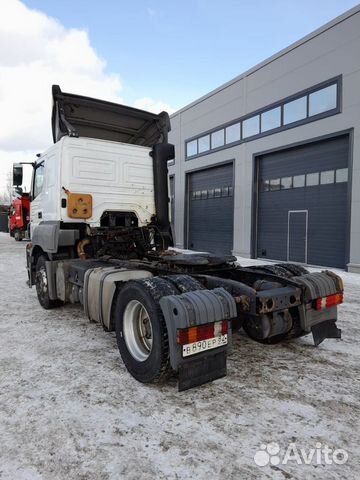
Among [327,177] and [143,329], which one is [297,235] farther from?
[143,329]

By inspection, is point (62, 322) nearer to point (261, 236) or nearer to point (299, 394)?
point (299, 394)

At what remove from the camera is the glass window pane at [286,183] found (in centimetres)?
1418

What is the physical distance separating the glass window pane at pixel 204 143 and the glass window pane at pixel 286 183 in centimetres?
566

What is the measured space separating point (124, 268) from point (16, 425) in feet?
7.99

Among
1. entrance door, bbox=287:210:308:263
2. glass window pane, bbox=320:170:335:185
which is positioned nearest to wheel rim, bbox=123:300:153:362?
glass window pane, bbox=320:170:335:185

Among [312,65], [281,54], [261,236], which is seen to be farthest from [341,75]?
[261,236]

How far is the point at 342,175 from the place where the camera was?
12164 mm

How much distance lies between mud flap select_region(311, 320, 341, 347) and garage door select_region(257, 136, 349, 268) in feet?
28.3

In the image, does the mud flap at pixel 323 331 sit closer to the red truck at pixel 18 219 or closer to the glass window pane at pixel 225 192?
the glass window pane at pixel 225 192

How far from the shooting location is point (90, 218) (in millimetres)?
5906

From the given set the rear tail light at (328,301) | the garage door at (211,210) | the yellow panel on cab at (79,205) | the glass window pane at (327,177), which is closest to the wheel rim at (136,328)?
the rear tail light at (328,301)

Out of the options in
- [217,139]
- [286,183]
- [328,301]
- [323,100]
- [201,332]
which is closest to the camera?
[201,332]

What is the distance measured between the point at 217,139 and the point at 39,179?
12694mm

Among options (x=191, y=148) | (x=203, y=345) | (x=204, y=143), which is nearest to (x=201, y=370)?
(x=203, y=345)
